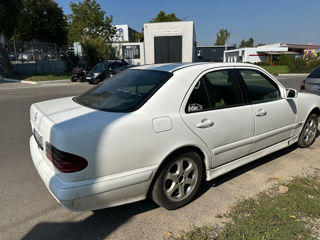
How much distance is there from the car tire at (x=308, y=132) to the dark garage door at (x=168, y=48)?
22.9m

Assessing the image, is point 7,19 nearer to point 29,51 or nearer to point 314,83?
point 29,51

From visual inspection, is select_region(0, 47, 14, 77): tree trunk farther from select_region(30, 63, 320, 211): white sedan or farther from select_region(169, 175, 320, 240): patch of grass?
select_region(169, 175, 320, 240): patch of grass

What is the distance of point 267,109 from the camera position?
3.37m

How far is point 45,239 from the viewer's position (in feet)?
7.56

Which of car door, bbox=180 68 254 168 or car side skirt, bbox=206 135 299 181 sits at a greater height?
car door, bbox=180 68 254 168

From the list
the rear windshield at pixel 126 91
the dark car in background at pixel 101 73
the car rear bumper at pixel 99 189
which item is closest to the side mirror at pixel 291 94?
the rear windshield at pixel 126 91

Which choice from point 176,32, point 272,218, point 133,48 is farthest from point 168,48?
point 272,218

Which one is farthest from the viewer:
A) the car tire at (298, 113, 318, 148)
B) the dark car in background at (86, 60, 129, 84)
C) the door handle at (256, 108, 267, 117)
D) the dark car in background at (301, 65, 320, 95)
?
the dark car in background at (86, 60, 129, 84)

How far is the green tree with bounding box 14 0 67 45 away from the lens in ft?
115

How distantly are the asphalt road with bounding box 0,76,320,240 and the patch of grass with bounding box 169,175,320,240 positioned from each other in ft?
0.48

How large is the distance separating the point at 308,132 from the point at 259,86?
1.53 m

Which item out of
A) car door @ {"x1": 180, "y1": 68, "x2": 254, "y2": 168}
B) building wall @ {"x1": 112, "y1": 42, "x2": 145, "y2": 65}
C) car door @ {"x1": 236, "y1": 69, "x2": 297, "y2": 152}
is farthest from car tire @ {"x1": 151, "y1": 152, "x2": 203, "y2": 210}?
building wall @ {"x1": 112, "y1": 42, "x2": 145, "y2": 65}

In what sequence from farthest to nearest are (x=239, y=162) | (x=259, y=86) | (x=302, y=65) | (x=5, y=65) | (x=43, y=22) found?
(x=43, y=22), (x=302, y=65), (x=5, y=65), (x=259, y=86), (x=239, y=162)

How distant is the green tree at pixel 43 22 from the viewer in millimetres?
34906
